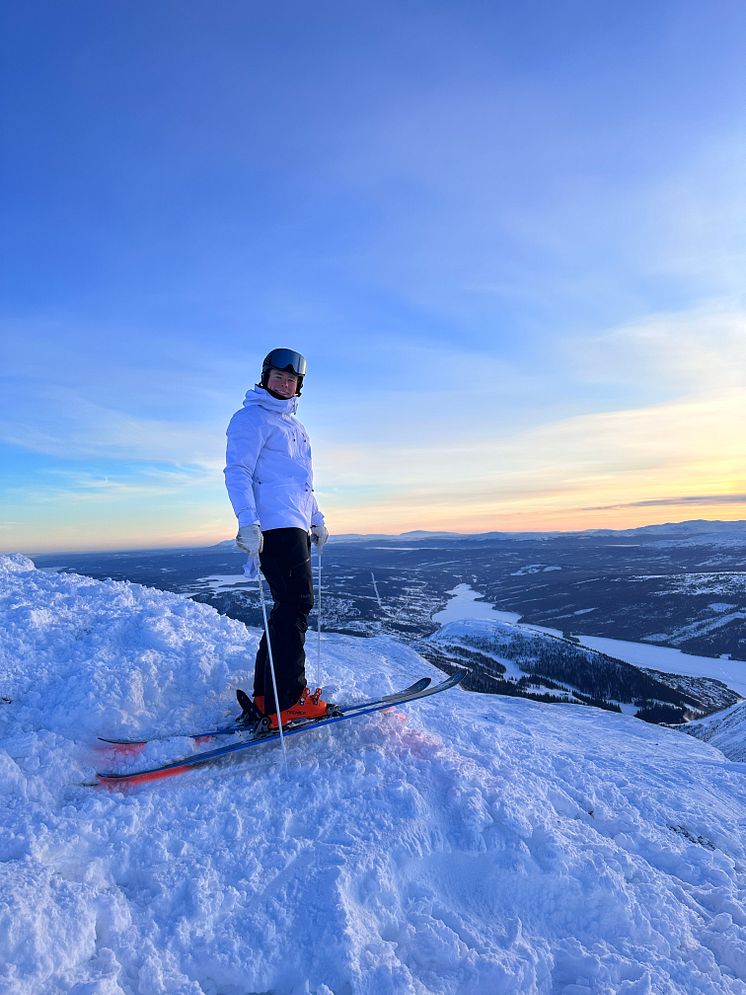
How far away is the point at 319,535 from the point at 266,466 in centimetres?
154

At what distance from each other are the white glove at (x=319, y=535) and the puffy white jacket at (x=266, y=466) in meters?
0.85

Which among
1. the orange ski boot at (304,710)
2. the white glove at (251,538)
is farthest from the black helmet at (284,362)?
the orange ski boot at (304,710)

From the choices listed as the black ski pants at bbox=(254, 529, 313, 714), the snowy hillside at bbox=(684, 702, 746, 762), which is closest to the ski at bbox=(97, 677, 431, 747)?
the black ski pants at bbox=(254, 529, 313, 714)

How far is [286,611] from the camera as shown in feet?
18.6

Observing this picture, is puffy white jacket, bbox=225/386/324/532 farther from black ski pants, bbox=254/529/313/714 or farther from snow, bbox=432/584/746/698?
snow, bbox=432/584/746/698

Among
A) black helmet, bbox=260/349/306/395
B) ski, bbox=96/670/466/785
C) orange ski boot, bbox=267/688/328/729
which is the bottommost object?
ski, bbox=96/670/466/785

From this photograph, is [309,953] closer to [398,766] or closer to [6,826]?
[398,766]

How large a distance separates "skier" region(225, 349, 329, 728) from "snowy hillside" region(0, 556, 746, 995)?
609 mm

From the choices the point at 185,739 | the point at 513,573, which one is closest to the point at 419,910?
the point at 185,739

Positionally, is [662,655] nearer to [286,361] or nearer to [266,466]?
[266,466]

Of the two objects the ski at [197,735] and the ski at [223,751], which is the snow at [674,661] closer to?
the ski at [223,751]

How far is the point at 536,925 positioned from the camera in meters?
3.62

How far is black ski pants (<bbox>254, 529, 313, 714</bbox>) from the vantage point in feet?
18.5

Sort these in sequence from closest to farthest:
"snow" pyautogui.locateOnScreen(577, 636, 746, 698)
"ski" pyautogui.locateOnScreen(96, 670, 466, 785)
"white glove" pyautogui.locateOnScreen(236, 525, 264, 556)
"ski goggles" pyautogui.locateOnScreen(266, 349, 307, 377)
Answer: "ski" pyautogui.locateOnScreen(96, 670, 466, 785), "white glove" pyautogui.locateOnScreen(236, 525, 264, 556), "ski goggles" pyautogui.locateOnScreen(266, 349, 307, 377), "snow" pyautogui.locateOnScreen(577, 636, 746, 698)
